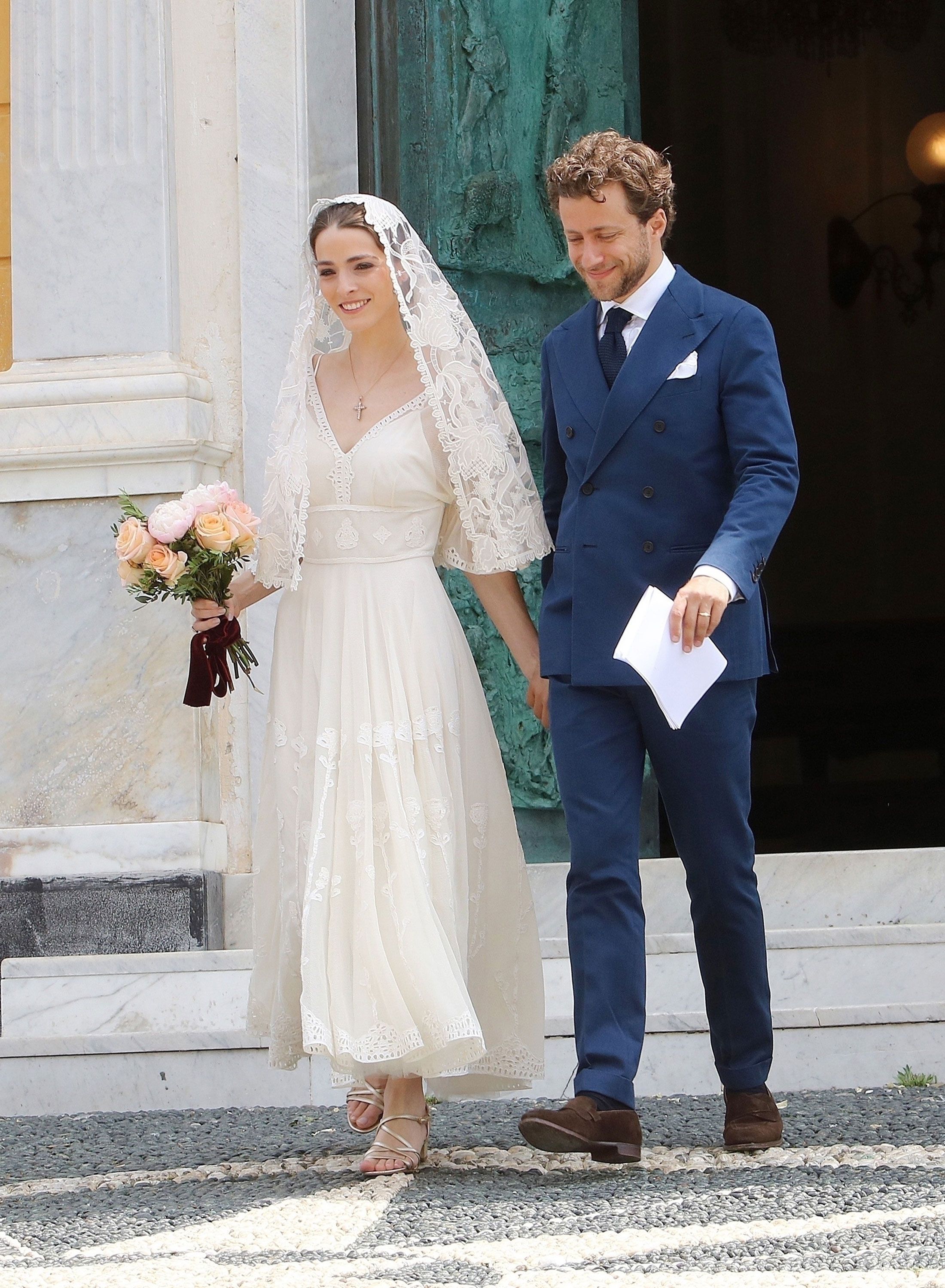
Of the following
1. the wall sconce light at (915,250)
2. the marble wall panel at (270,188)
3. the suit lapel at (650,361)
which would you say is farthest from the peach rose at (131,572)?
the wall sconce light at (915,250)

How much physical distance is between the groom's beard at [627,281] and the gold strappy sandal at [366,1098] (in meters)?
1.69

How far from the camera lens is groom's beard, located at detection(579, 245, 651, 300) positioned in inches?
147

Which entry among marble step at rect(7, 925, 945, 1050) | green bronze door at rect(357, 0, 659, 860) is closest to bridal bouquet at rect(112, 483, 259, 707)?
marble step at rect(7, 925, 945, 1050)

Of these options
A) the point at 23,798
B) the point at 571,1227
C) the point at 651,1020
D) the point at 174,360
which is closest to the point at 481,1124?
the point at 651,1020

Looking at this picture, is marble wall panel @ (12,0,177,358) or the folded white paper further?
marble wall panel @ (12,0,177,358)

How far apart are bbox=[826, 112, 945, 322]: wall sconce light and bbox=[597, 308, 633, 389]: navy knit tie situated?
25.8 feet

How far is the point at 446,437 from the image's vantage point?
389cm

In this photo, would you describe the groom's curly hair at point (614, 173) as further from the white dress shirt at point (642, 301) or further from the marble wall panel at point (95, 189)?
the marble wall panel at point (95, 189)

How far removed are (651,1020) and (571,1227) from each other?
5.75 feet

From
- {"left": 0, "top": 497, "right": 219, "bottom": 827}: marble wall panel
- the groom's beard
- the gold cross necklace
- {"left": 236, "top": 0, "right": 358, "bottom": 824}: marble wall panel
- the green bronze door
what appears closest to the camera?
the groom's beard

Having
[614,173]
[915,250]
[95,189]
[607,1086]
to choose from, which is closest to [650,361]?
[614,173]

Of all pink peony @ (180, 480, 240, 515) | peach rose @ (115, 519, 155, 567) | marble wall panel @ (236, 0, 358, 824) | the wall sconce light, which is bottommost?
peach rose @ (115, 519, 155, 567)

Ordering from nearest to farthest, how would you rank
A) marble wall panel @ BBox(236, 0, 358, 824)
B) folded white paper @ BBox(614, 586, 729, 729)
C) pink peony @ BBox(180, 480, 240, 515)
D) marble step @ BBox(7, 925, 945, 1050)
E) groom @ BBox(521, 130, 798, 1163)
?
folded white paper @ BBox(614, 586, 729, 729) → groom @ BBox(521, 130, 798, 1163) → pink peony @ BBox(180, 480, 240, 515) → marble step @ BBox(7, 925, 945, 1050) → marble wall panel @ BBox(236, 0, 358, 824)

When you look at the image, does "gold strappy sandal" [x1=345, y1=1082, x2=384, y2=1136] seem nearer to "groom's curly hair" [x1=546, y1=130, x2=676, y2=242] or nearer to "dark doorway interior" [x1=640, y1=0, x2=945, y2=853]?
"groom's curly hair" [x1=546, y1=130, x2=676, y2=242]
